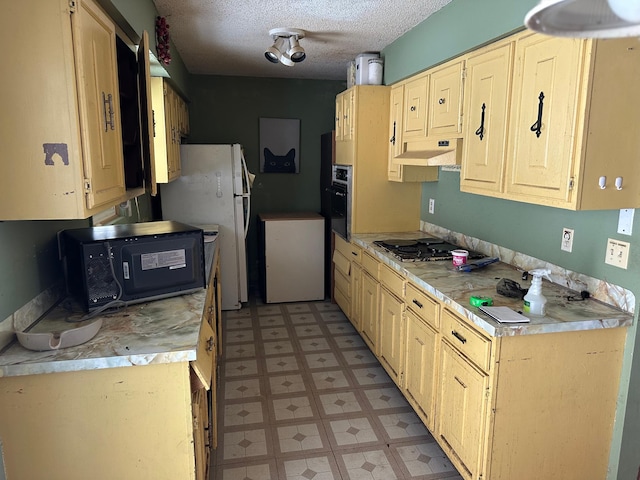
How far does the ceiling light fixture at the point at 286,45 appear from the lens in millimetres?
3334

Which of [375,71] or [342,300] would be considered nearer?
[375,71]

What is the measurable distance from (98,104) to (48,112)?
23cm

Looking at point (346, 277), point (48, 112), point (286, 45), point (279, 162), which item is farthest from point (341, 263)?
point (48, 112)

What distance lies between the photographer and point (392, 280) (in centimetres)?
292

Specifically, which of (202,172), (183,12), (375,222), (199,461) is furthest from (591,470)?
(202,172)

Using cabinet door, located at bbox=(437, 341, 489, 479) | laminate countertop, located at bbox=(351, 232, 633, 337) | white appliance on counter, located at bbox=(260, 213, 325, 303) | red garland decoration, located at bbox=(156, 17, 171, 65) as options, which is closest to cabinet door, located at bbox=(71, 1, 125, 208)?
red garland decoration, located at bbox=(156, 17, 171, 65)

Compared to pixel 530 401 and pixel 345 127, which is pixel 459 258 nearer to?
pixel 530 401

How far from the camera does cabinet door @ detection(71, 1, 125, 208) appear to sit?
140 cm

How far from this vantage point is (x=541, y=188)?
1.97 metres

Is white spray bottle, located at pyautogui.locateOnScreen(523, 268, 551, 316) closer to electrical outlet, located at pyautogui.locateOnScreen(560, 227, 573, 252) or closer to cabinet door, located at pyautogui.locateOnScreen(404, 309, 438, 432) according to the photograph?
electrical outlet, located at pyautogui.locateOnScreen(560, 227, 573, 252)

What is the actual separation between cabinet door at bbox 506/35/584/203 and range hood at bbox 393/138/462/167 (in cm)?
51

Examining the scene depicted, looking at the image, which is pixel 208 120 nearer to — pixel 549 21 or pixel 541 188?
pixel 541 188

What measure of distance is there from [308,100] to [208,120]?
1157 mm

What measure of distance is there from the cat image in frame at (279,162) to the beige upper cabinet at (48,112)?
3784 mm
